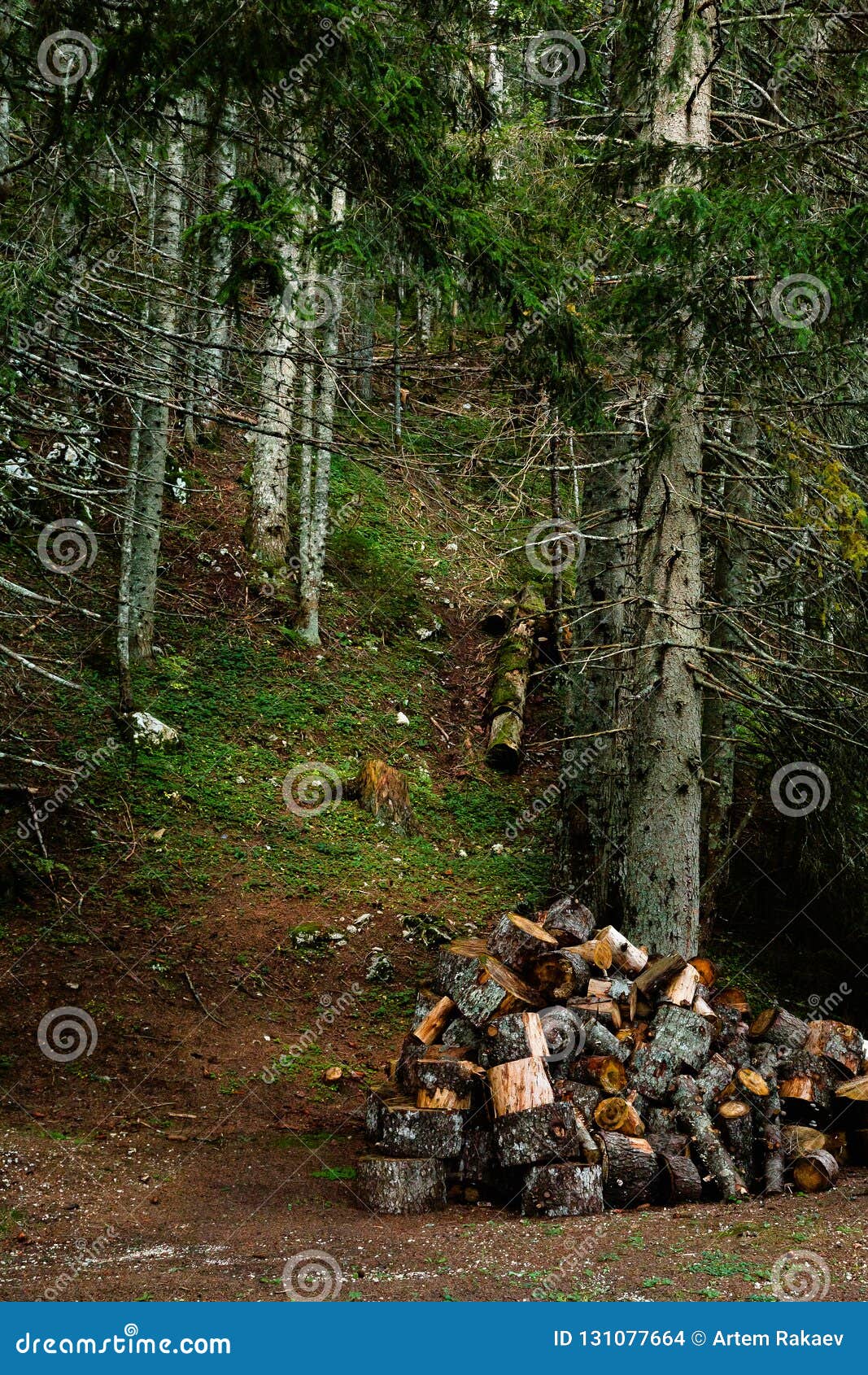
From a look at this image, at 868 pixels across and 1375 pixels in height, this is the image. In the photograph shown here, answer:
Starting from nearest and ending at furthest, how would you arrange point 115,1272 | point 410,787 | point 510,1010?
point 115,1272 → point 510,1010 → point 410,787

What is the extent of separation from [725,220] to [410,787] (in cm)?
750

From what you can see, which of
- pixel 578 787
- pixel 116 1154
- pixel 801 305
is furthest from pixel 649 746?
pixel 116 1154

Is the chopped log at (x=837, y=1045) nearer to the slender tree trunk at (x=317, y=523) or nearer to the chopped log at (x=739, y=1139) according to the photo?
the chopped log at (x=739, y=1139)

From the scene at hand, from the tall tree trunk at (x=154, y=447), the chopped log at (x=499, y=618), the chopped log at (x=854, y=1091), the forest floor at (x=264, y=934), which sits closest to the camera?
the forest floor at (x=264, y=934)

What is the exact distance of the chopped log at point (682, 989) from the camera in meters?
6.64

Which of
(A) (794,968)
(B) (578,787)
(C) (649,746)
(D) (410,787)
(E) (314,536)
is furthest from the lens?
(E) (314,536)

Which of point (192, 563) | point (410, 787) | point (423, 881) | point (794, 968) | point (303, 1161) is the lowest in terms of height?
point (303, 1161)

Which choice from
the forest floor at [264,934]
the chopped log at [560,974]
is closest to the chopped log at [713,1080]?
the forest floor at [264,934]

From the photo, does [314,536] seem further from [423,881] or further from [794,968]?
[794,968]

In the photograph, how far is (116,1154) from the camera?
6352 millimetres

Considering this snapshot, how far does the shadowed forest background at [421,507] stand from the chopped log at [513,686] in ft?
0.30

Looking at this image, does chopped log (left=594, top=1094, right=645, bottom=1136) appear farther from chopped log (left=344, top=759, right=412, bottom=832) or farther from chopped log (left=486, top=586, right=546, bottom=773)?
chopped log (left=486, top=586, right=546, bottom=773)

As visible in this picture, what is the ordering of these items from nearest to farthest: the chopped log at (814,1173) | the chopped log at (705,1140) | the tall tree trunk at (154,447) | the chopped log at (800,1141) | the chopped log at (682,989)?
the chopped log at (705,1140) → the chopped log at (814,1173) → the chopped log at (800,1141) → the chopped log at (682,989) → the tall tree trunk at (154,447)

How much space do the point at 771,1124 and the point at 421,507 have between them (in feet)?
19.3
